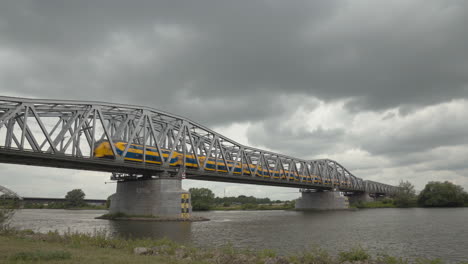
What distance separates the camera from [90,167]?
55.8 meters

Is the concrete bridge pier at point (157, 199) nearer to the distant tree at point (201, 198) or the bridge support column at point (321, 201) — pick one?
the distant tree at point (201, 198)

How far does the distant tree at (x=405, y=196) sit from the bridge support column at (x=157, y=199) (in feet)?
341

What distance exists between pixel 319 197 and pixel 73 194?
131704 millimetres

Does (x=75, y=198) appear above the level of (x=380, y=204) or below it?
above

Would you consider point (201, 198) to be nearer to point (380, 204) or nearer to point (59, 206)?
point (380, 204)

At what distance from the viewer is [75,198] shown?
174 m

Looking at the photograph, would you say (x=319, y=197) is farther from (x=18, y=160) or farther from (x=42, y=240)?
(x=42, y=240)

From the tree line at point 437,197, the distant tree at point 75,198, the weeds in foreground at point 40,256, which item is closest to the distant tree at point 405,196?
the tree line at point 437,197

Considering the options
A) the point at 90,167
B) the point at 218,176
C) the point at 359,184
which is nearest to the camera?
the point at 90,167

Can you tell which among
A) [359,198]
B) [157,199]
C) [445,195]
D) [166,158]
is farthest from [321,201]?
[157,199]

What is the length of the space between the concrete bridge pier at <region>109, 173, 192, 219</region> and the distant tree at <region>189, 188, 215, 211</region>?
71790mm

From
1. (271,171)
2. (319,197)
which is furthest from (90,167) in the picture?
(319,197)

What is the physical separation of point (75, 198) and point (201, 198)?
81095mm

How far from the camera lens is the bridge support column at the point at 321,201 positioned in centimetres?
11919
